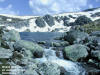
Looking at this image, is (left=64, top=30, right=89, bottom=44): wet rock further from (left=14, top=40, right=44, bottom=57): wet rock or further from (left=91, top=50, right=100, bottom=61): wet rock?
(left=14, top=40, right=44, bottom=57): wet rock

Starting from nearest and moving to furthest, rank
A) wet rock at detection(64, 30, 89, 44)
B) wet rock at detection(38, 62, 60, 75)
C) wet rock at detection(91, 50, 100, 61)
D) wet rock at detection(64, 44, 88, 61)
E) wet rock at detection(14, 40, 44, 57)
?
wet rock at detection(38, 62, 60, 75), wet rock at detection(91, 50, 100, 61), wet rock at detection(64, 44, 88, 61), wet rock at detection(14, 40, 44, 57), wet rock at detection(64, 30, 89, 44)

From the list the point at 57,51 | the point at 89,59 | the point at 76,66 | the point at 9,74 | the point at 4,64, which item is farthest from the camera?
the point at 57,51

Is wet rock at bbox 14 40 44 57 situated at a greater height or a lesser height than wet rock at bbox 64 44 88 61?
greater

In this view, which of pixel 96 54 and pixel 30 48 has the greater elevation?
pixel 30 48

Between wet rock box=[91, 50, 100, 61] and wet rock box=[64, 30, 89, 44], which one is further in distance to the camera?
wet rock box=[64, 30, 89, 44]

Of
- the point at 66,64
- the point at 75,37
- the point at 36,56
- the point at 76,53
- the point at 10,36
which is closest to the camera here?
A: the point at 66,64

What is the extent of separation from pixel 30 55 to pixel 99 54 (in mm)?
13050

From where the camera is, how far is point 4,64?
67.8ft

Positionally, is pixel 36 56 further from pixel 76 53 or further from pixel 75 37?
pixel 75 37

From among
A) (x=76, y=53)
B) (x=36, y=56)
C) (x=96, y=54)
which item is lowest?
(x=96, y=54)

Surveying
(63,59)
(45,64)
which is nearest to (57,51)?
(63,59)

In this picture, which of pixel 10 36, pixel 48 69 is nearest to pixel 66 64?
pixel 48 69

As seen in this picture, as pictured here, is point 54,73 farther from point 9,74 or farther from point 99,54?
point 99,54

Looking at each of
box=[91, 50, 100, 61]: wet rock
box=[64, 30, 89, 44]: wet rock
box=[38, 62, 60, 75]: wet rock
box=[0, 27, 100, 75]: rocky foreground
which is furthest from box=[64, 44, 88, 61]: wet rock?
box=[64, 30, 89, 44]: wet rock
